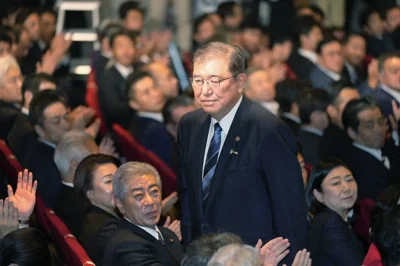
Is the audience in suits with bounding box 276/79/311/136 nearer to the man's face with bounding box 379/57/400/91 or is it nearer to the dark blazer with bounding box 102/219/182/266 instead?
the man's face with bounding box 379/57/400/91

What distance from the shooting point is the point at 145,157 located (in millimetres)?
6230

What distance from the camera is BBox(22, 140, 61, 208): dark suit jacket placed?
19.1 feet

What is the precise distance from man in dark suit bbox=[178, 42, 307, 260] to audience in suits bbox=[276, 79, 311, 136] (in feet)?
10.7

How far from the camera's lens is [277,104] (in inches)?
315

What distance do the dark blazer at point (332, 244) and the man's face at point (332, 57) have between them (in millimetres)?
4686

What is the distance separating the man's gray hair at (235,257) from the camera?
323 centimetres

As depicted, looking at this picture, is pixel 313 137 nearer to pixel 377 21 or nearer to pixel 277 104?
pixel 277 104

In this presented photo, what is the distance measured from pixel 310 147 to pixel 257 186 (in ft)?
9.64

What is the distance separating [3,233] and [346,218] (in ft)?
5.94

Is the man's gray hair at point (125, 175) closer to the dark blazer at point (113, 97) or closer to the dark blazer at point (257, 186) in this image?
the dark blazer at point (257, 186)

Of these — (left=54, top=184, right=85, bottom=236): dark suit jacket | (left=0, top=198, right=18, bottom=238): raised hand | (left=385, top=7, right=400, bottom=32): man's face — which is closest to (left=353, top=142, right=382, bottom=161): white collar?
(left=54, top=184, right=85, bottom=236): dark suit jacket

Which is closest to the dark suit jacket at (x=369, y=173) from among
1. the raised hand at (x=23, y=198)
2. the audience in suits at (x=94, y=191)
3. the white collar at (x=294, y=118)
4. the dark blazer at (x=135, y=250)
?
the white collar at (x=294, y=118)

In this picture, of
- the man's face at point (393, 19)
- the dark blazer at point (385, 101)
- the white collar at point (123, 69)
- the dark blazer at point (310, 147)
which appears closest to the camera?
the dark blazer at point (310, 147)

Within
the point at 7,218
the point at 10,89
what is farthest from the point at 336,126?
the point at 7,218
